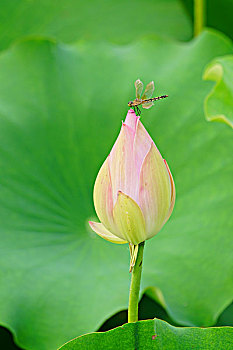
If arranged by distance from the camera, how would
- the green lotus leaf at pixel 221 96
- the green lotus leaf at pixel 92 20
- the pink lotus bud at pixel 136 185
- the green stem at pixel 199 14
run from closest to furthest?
the pink lotus bud at pixel 136 185 < the green lotus leaf at pixel 221 96 < the green lotus leaf at pixel 92 20 < the green stem at pixel 199 14

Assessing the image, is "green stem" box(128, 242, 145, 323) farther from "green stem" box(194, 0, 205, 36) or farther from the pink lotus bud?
"green stem" box(194, 0, 205, 36)

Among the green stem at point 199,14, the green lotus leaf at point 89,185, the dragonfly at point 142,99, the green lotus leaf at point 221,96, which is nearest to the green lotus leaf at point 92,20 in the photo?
the green stem at point 199,14

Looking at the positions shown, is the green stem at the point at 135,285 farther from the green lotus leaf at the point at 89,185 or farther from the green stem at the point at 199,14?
the green stem at the point at 199,14

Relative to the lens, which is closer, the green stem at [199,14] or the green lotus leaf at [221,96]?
the green lotus leaf at [221,96]

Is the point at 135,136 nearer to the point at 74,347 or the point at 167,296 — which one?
the point at 74,347

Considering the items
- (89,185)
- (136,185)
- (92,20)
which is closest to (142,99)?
(136,185)

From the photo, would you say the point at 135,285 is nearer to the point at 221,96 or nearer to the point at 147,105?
the point at 147,105

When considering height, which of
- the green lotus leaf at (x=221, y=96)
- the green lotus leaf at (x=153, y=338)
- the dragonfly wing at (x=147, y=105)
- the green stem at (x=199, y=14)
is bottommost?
the green lotus leaf at (x=153, y=338)
